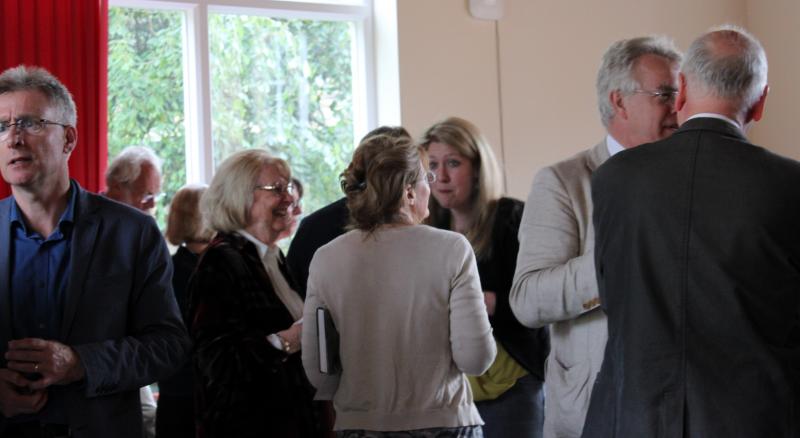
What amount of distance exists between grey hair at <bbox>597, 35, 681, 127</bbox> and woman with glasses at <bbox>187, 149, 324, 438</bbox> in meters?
1.10

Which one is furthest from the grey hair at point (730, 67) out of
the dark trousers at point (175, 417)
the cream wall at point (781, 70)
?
the cream wall at point (781, 70)

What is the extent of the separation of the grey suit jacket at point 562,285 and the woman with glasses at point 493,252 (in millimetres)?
511

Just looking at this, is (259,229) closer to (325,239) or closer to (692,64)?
(325,239)

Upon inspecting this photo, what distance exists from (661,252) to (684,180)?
0.15 meters

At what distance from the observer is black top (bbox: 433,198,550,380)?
3.15 m

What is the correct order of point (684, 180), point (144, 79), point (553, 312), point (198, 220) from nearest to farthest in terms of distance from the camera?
point (684, 180)
point (553, 312)
point (198, 220)
point (144, 79)

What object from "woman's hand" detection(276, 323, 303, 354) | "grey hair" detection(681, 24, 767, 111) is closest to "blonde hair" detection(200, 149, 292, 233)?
"woman's hand" detection(276, 323, 303, 354)

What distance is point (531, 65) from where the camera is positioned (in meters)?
6.00

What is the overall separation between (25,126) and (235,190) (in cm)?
79

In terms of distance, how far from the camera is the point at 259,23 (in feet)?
19.1

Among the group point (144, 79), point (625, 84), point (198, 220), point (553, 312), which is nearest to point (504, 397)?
point (553, 312)

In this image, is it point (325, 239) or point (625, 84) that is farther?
point (325, 239)

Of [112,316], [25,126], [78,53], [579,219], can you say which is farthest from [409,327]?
[78,53]

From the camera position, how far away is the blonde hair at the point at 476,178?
11.0 feet
